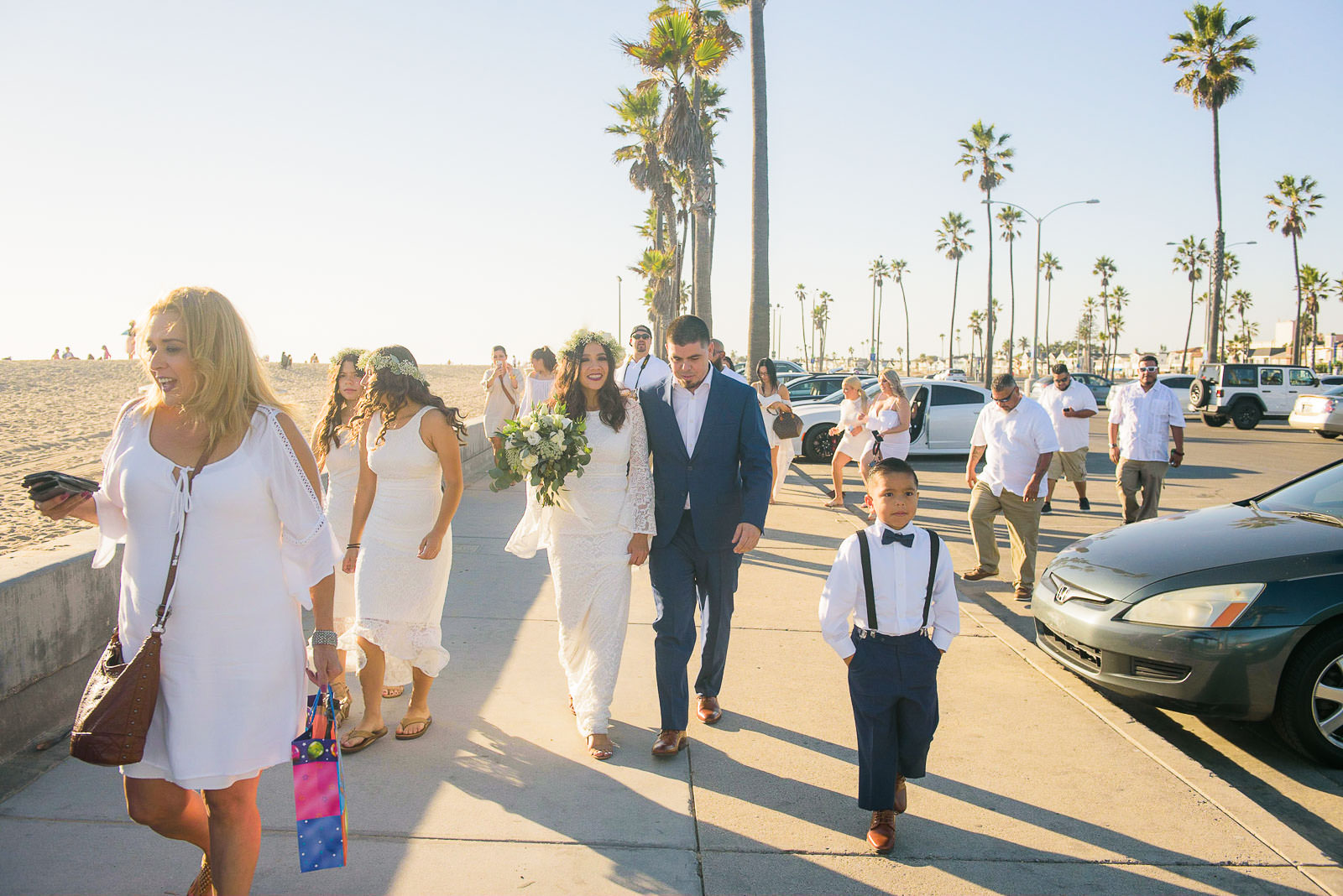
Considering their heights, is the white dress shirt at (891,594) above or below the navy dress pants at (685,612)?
above

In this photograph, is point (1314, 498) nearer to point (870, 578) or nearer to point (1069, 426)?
point (870, 578)

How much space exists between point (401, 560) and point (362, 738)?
808 mm

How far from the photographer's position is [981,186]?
48.8m

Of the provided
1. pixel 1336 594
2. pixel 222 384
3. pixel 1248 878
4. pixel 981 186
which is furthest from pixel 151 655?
pixel 981 186

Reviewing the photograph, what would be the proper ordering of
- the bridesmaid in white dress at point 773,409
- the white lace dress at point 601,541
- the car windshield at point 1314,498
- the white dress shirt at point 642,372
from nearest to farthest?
the white lace dress at point 601,541
the car windshield at point 1314,498
the white dress shirt at point 642,372
the bridesmaid in white dress at point 773,409

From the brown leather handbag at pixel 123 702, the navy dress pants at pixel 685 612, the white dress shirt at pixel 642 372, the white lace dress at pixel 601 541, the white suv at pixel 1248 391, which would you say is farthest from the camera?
the white suv at pixel 1248 391

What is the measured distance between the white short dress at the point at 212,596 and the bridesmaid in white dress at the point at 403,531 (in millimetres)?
1600

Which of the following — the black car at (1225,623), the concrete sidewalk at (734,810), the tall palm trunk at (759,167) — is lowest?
the concrete sidewalk at (734,810)

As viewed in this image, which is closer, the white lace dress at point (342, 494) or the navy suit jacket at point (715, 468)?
the navy suit jacket at point (715, 468)

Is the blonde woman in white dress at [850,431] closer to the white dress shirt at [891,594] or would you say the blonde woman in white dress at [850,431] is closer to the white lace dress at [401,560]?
the white lace dress at [401,560]

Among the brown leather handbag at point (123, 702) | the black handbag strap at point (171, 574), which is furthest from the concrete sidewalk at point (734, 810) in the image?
the black handbag strap at point (171, 574)

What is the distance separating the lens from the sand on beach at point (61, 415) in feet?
30.5

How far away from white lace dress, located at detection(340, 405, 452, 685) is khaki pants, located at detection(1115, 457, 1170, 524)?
23.6 ft

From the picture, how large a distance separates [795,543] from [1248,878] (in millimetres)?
5954
